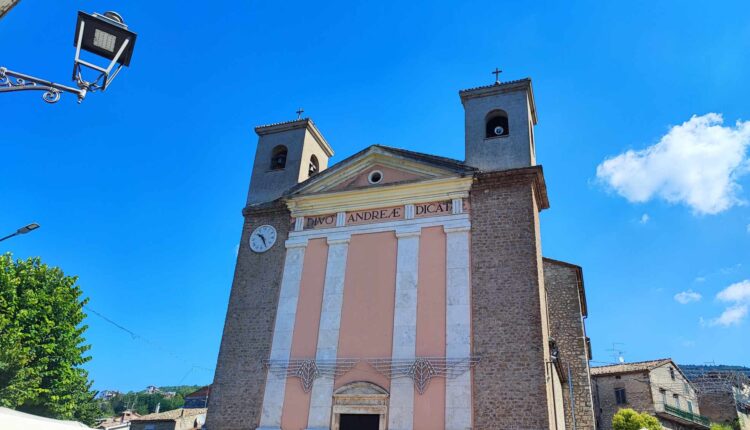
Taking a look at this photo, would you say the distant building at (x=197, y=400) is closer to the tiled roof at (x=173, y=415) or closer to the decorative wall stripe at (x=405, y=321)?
the tiled roof at (x=173, y=415)

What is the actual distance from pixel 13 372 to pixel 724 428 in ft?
139

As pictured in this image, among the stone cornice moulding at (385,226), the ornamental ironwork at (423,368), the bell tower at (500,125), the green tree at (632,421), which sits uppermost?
the bell tower at (500,125)

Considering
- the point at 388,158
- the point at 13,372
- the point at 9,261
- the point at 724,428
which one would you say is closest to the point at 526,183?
the point at 388,158

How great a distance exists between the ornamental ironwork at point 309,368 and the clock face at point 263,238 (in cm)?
347

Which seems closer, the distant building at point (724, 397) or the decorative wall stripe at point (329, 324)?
the decorative wall stripe at point (329, 324)

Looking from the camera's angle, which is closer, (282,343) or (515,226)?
(515,226)

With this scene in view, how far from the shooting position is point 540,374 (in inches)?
434

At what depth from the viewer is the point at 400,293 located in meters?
13.0

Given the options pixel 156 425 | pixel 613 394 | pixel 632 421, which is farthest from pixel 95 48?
pixel 613 394

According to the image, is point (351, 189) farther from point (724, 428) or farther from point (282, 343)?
point (724, 428)

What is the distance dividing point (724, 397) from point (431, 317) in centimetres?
4103

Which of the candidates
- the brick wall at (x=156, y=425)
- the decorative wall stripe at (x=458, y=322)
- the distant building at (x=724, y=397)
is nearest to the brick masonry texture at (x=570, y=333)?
the decorative wall stripe at (x=458, y=322)

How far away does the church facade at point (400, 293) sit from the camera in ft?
38.0

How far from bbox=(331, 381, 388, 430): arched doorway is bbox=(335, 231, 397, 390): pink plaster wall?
0.65 feet
